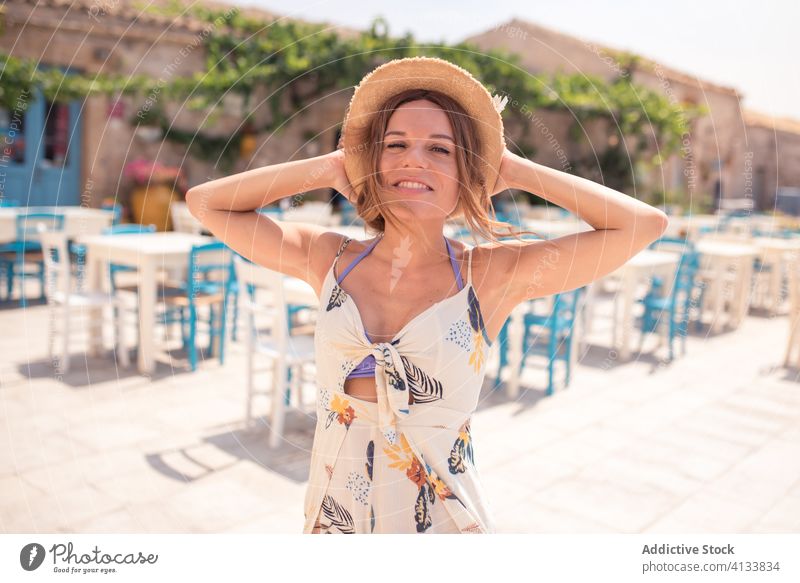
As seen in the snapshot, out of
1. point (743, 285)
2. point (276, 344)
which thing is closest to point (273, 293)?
point (276, 344)

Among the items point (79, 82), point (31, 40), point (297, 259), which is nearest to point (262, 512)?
point (297, 259)

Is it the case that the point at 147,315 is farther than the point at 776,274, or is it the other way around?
the point at 776,274

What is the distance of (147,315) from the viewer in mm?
4730

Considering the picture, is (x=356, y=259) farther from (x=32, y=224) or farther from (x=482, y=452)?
(x=32, y=224)

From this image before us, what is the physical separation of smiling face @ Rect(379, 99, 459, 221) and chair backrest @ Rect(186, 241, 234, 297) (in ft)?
8.67

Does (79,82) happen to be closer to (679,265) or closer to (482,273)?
(679,265)

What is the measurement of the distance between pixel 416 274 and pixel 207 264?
13.4 feet

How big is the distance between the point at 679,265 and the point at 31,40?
306 inches

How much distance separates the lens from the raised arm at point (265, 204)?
4.70 ft

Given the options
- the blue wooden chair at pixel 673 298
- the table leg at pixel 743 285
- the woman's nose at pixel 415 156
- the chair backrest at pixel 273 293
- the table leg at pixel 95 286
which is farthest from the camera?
the table leg at pixel 743 285

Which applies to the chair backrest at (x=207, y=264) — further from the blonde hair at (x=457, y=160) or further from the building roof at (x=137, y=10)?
the building roof at (x=137, y=10)

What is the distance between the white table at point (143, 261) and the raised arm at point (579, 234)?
3641 millimetres

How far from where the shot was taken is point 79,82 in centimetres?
868

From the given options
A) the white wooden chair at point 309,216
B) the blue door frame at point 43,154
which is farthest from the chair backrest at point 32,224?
the blue door frame at point 43,154
